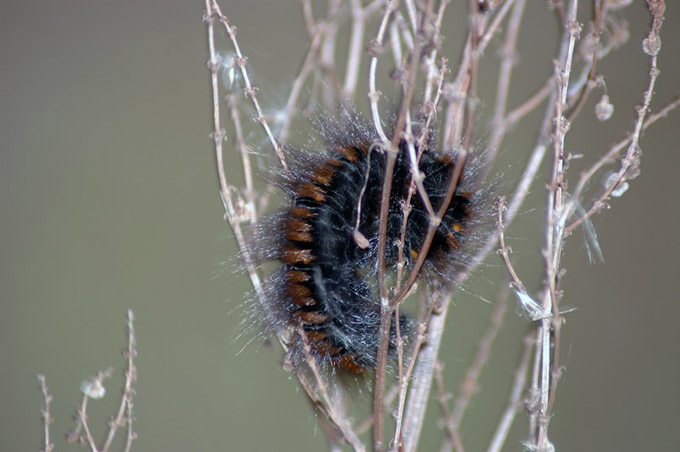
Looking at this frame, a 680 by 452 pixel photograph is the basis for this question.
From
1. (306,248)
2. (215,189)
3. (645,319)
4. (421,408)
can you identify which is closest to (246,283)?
(215,189)

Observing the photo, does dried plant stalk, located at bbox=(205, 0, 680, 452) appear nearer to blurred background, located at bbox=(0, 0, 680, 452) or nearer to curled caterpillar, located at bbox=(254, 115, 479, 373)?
curled caterpillar, located at bbox=(254, 115, 479, 373)

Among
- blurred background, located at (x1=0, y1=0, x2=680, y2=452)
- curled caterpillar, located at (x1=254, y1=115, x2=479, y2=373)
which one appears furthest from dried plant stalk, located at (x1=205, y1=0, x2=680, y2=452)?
blurred background, located at (x1=0, y1=0, x2=680, y2=452)

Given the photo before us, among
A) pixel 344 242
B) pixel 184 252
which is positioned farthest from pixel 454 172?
pixel 184 252

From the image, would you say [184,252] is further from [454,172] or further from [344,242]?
[454,172]

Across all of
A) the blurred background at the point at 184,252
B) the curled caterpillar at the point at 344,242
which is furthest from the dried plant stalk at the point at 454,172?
the blurred background at the point at 184,252

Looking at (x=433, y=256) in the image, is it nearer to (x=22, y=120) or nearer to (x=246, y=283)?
(x=246, y=283)

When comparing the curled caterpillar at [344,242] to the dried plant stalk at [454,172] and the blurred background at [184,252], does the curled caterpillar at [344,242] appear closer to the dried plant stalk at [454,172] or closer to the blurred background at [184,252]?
the dried plant stalk at [454,172]
